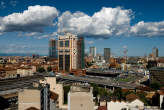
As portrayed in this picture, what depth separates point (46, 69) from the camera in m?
113

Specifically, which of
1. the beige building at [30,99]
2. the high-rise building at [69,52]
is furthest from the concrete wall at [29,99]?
the high-rise building at [69,52]

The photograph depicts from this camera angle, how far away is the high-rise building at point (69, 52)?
90.8 meters

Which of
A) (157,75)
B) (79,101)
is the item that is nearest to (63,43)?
(157,75)

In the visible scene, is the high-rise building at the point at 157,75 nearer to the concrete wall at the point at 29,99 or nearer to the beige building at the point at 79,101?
the beige building at the point at 79,101

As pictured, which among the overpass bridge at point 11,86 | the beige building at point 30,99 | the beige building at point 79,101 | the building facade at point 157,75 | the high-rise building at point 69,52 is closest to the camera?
the beige building at point 79,101

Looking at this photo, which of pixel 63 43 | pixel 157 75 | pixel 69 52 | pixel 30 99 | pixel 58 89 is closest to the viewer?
pixel 30 99

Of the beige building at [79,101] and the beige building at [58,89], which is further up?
the beige building at [79,101]

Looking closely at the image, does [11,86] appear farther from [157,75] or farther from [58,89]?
[157,75]

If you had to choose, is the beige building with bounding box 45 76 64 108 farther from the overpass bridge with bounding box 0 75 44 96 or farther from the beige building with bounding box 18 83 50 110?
the overpass bridge with bounding box 0 75 44 96

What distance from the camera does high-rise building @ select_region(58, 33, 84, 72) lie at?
90794 millimetres

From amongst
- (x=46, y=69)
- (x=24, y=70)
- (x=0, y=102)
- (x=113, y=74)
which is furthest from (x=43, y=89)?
(x=46, y=69)

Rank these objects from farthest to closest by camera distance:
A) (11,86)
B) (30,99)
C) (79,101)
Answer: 1. (11,86)
2. (30,99)
3. (79,101)

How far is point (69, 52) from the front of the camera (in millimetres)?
90062

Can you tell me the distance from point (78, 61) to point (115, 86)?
38968 millimetres
